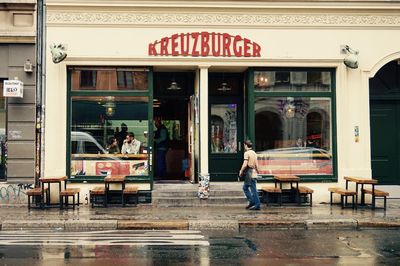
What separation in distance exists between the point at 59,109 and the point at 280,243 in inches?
317

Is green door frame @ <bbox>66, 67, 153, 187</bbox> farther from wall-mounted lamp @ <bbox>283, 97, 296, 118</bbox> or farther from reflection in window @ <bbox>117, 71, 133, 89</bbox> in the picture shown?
wall-mounted lamp @ <bbox>283, 97, 296, 118</bbox>

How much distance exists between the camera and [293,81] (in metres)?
15.7

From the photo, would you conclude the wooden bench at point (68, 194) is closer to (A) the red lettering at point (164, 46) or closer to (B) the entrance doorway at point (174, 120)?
(B) the entrance doorway at point (174, 120)

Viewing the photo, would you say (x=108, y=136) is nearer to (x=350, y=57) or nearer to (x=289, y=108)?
(x=289, y=108)

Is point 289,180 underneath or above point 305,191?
above

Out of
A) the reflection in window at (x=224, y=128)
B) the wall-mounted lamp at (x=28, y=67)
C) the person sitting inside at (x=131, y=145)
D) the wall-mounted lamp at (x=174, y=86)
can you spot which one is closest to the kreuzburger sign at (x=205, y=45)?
the wall-mounted lamp at (x=174, y=86)

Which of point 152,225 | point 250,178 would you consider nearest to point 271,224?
point 250,178

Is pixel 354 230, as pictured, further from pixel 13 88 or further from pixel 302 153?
pixel 13 88

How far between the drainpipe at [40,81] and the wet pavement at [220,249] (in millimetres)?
3928

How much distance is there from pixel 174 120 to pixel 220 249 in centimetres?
872

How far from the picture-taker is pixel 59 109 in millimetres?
14953

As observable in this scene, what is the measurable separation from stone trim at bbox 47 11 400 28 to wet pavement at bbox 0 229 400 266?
6.61 metres

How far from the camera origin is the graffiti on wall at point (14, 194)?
14.6 m

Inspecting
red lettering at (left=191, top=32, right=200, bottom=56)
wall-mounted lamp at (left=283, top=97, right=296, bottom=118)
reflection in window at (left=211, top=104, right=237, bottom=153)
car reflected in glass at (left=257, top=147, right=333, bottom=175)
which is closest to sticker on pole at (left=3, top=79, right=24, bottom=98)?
red lettering at (left=191, top=32, right=200, bottom=56)
